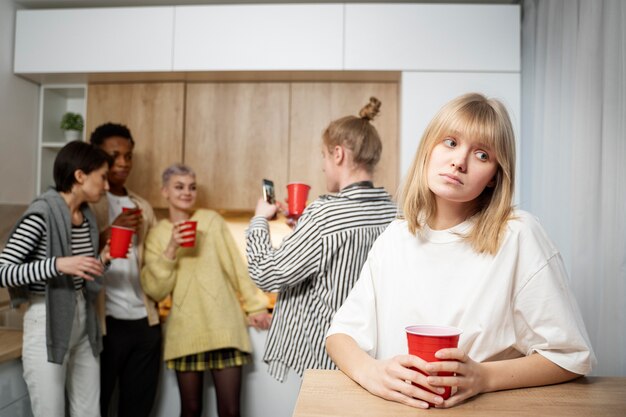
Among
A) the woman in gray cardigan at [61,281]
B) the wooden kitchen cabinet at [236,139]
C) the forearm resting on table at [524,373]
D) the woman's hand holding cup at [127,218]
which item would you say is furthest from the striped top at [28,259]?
the forearm resting on table at [524,373]

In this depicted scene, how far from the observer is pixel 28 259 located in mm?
1981

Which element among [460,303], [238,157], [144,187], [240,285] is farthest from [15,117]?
[460,303]

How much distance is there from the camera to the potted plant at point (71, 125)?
3061mm

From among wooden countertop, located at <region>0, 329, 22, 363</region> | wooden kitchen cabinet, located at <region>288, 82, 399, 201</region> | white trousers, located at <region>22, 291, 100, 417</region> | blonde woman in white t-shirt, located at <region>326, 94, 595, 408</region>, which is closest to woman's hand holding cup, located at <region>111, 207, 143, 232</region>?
white trousers, located at <region>22, 291, 100, 417</region>

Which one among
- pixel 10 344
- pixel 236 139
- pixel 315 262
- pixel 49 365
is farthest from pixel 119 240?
pixel 236 139

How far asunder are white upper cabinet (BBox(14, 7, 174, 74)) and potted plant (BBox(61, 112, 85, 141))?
1.14ft

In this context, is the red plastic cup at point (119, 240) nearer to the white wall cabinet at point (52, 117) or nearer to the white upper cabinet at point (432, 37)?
the white wall cabinet at point (52, 117)

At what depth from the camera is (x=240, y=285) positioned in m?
2.58

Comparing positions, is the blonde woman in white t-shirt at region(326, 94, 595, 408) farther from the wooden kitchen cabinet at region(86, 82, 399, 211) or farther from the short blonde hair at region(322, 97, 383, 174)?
the wooden kitchen cabinet at region(86, 82, 399, 211)

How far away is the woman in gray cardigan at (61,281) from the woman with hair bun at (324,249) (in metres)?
0.73

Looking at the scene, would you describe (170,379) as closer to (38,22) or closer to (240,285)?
(240,285)

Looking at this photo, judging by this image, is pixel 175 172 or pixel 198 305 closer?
pixel 198 305

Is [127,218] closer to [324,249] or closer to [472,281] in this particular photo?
[324,249]

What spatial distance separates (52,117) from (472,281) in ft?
9.84
